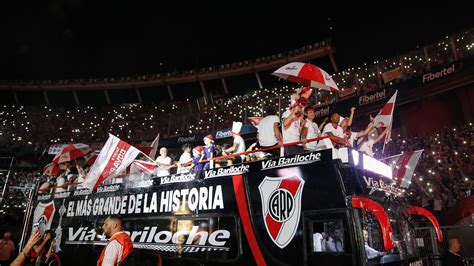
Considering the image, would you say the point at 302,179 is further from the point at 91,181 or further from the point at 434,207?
the point at 434,207

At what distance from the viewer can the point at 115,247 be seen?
459 centimetres

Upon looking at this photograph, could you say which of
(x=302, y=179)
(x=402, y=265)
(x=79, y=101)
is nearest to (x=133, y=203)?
(x=302, y=179)

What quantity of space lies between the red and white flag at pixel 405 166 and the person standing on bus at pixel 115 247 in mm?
5693

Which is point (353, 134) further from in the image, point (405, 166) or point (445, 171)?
point (445, 171)

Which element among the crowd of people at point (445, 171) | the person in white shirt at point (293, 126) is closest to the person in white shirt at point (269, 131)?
the person in white shirt at point (293, 126)

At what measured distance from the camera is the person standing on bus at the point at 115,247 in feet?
14.8

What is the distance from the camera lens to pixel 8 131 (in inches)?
1161

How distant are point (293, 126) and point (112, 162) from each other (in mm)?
4885

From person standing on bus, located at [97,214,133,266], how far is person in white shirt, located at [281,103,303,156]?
352cm

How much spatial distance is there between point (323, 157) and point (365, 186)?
829 mm

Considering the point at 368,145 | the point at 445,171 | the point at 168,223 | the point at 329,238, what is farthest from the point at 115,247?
the point at 445,171

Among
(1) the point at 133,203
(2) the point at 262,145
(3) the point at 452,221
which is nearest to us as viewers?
(2) the point at 262,145

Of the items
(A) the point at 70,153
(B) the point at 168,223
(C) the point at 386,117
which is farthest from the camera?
(A) the point at 70,153

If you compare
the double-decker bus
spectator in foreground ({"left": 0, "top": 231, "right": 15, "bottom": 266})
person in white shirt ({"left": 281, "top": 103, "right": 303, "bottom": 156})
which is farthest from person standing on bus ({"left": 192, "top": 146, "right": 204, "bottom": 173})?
spectator in foreground ({"left": 0, "top": 231, "right": 15, "bottom": 266})
